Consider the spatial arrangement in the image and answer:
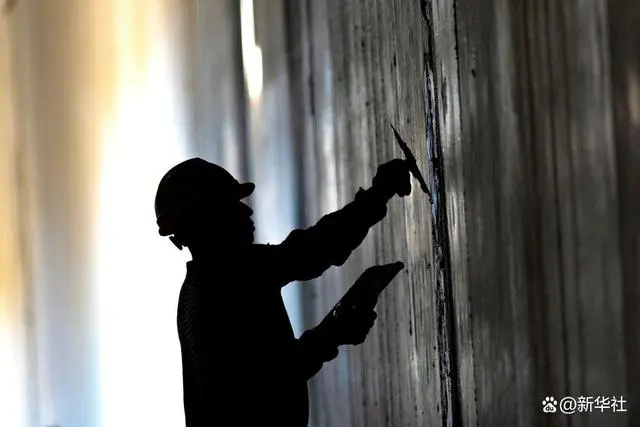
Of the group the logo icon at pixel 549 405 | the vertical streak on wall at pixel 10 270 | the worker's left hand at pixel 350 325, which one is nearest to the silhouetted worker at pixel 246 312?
the worker's left hand at pixel 350 325

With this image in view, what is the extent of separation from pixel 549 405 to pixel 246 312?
0.19 metres

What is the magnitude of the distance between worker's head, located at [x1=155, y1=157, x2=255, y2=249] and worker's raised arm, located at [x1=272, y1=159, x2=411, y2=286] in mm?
28

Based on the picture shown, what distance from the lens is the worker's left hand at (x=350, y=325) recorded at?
36cm

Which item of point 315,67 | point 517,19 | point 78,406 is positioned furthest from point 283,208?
point 78,406

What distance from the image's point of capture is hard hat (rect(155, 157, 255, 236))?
0.42 metres

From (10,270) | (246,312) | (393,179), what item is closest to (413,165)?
(393,179)

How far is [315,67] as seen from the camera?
0.44 meters

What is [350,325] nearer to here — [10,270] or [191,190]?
[191,190]

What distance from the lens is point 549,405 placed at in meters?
0.23

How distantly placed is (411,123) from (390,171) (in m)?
0.02

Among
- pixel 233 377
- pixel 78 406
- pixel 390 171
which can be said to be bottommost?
pixel 78 406

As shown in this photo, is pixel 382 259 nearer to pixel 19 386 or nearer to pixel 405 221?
pixel 405 221

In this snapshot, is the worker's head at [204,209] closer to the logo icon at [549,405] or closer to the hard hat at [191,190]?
the hard hat at [191,190]

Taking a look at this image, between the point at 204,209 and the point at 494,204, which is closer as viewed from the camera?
the point at 494,204
